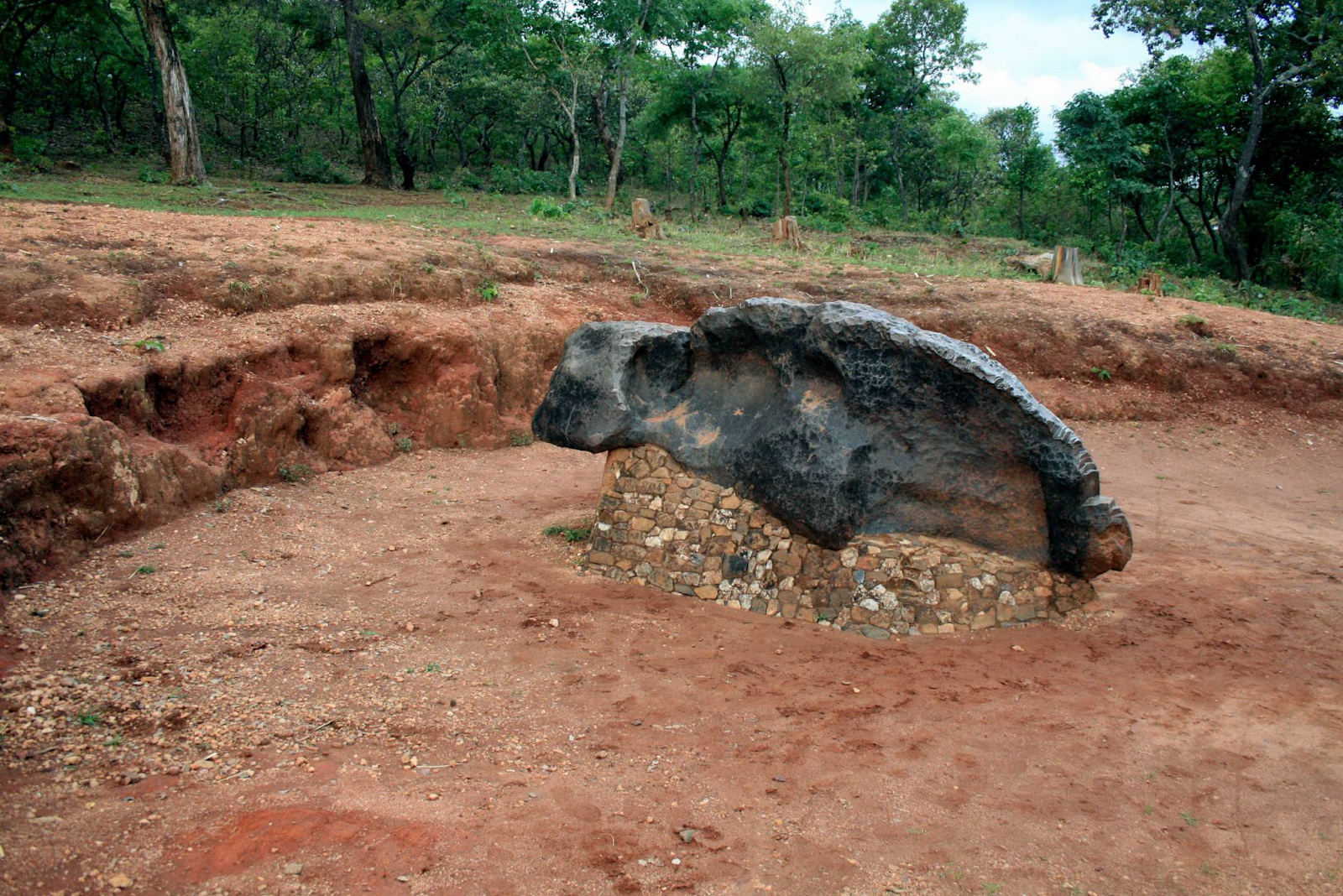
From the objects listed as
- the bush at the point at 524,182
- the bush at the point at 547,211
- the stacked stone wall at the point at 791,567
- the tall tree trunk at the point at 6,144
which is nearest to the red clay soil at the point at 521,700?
the stacked stone wall at the point at 791,567

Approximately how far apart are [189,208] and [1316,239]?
23.9m

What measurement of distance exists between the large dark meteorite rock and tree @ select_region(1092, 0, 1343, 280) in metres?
18.7

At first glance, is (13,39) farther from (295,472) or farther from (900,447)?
(900,447)

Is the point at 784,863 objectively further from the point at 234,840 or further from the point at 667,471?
the point at 667,471

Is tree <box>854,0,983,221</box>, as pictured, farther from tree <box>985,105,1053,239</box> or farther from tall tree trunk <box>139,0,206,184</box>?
tall tree trunk <box>139,0,206,184</box>

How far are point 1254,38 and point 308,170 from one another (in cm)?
2259

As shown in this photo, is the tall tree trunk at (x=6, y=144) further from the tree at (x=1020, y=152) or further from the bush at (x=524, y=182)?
the tree at (x=1020, y=152)

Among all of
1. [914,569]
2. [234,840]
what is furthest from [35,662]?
[914,569]

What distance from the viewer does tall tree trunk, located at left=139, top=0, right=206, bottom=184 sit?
52.4ft

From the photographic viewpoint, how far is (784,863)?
3.85 metres

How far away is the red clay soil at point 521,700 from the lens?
3799 mm

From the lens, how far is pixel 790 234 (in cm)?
1836

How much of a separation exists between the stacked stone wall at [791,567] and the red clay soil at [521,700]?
22 centimetres

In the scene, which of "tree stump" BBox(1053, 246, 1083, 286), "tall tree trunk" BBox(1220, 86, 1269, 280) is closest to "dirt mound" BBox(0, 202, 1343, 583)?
"tree stump" BBox(1053, 246, 1083, 286)
